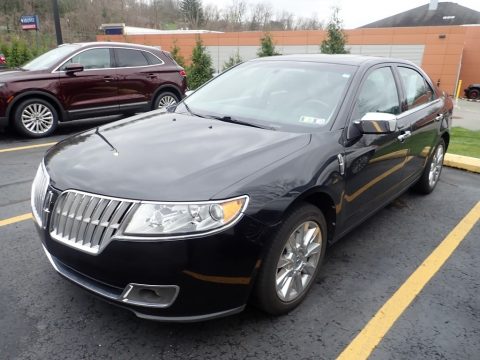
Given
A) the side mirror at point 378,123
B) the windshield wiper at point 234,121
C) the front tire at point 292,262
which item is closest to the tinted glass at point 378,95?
the side mirror at point 378,123

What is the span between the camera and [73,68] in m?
7.39

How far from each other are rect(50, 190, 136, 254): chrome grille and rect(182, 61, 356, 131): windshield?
139cm

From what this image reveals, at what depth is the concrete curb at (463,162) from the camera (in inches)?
236

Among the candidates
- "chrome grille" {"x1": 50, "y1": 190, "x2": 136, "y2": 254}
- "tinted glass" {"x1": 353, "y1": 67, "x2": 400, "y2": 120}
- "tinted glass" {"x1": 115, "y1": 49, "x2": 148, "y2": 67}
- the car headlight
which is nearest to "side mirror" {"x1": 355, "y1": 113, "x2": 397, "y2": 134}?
"tinted glass" {"x1": 353, "y1": 67, "x2": 400, "y2": 120}

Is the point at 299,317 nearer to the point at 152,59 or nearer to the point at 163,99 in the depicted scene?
the point at 163,99

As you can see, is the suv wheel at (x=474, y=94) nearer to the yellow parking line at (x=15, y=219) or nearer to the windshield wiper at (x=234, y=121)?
the windshield wiper at (x=234, y=121)

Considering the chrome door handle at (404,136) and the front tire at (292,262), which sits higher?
the chrome door handle at (404,136)

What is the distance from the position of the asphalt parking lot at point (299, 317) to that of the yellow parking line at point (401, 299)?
0.02m

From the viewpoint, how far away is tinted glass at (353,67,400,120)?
10.6ft

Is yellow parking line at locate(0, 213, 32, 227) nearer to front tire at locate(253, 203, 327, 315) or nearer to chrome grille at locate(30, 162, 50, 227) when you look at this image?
chrome grille at locate(30, 162, 50, 227)

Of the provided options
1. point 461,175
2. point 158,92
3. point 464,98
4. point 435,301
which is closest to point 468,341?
point 435,301

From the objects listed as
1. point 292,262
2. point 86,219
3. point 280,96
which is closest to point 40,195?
point 86,219

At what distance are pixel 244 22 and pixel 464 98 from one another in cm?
3993

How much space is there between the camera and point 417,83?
4.33 metres
